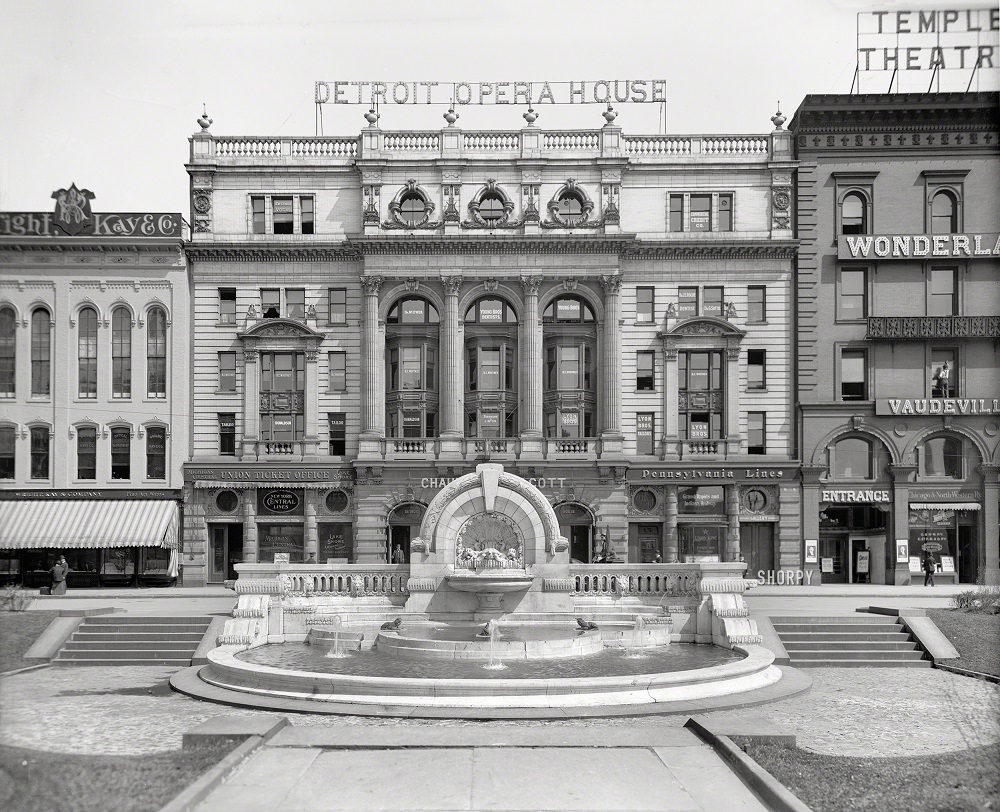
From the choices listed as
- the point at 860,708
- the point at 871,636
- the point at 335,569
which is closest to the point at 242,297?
the point at 335,569

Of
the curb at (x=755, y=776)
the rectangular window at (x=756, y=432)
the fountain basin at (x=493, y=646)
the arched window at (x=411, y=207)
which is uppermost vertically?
the arched window at (x=411, y=207)

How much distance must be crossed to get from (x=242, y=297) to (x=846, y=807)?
157ft

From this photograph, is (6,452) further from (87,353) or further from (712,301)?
(712,301)

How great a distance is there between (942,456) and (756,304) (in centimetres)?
1322

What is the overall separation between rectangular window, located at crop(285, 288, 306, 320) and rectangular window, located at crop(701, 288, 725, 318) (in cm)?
2257

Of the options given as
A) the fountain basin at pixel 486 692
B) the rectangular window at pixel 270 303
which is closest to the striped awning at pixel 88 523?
the rectangular window at pixel 270 303

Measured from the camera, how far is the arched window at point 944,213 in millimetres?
54875

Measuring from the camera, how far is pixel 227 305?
181 feet

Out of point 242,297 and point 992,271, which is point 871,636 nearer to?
point 992,271

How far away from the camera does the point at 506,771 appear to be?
14.5m

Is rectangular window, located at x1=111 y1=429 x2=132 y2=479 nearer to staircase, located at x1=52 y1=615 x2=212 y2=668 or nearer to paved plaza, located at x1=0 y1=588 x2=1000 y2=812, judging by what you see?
staircase, located at x1=52 y1=615 x2=212 y2=668

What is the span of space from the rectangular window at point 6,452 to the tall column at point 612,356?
32238mm

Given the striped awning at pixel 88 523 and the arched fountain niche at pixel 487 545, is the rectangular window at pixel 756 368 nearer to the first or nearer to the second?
the arched fountain niche at pixel 487 545

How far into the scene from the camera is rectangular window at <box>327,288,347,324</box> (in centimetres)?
5525
